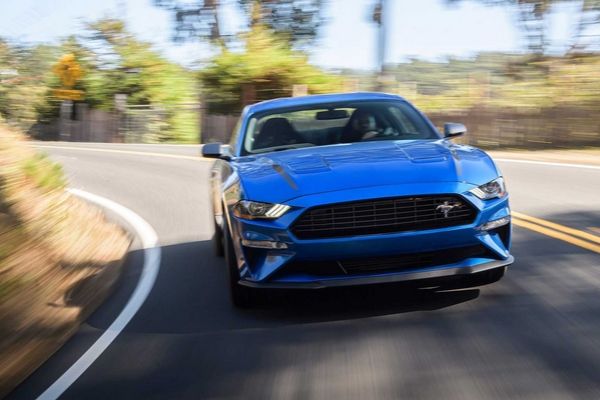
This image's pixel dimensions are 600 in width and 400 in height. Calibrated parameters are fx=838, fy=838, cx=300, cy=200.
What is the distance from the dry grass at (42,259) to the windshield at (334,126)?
6.41 ft

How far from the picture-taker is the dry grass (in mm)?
5641

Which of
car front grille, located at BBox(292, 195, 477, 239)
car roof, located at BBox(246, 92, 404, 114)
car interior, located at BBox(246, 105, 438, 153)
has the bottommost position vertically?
car front grille, located at BBox(292, 195, 477, 239)

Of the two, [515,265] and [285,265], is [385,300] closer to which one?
[285,265]

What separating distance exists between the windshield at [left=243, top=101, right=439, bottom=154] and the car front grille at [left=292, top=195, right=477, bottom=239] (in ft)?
5.68

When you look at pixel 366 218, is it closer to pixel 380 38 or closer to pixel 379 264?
pixel 379 264

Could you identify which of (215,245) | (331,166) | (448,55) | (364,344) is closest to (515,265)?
(331,166)

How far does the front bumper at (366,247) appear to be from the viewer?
17.6 ft

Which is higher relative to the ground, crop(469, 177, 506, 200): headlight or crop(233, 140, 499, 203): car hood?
crop(233, 140, 499, 203): car hood

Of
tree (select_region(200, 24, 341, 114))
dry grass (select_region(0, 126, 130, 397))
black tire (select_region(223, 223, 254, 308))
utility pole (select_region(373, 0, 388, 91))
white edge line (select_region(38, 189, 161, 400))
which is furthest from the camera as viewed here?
tree (select_region(200, 24, 341, 114))

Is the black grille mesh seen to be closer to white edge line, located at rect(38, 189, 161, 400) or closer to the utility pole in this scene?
white edge line, located at rect(38, 189, 161, 400)

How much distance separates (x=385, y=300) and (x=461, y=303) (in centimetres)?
53

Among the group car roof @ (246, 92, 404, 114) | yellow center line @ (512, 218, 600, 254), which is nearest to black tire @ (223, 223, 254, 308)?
car roof @ (246, 92, 404, 114)

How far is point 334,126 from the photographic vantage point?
7.43 metres

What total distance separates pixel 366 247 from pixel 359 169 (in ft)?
2.27
